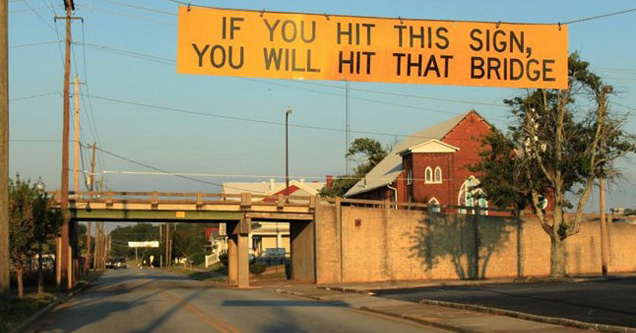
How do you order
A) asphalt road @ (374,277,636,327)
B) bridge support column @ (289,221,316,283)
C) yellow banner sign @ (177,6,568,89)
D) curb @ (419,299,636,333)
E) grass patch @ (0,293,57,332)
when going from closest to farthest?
yellow banner sign @ (177,6,568,89), curb @ (419,299,636,333), grass patch @ (0,293,57,332), asphalt road @ (374,277,636,327), bridge support column @ (289,221,316,283)

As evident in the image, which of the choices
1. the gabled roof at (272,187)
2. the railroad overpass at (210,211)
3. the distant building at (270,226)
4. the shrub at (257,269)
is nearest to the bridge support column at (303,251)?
the railroad overpass at (210,211)

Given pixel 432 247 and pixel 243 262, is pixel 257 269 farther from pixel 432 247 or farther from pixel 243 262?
pixel 432 247

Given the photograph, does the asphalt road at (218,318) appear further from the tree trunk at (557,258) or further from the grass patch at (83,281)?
the grass patch at (83,281)

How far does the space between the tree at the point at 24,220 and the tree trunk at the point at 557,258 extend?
85.9ft

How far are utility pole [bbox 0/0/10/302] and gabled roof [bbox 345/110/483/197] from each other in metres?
51.1

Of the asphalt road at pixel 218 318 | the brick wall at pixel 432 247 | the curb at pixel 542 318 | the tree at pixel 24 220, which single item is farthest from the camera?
the brick wall at pixel 432 247

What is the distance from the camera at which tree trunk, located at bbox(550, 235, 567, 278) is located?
41094 mm

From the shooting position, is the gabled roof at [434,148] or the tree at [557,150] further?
the gabled roof at [434,148]

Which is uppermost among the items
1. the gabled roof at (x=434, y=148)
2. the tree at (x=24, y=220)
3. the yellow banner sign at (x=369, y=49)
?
the gabled roof at (x=434, y=148)

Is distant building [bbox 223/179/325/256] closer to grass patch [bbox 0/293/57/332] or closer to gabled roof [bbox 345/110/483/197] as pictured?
gabled roof [bbox 345/110/483/197]

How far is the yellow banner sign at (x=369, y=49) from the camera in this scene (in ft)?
46.3

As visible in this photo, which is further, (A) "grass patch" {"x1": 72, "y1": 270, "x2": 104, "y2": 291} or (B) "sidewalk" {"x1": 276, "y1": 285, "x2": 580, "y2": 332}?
(A) "grass patch" {"x1": 72, "y1": 270, "x2": 104, "y2": 291}

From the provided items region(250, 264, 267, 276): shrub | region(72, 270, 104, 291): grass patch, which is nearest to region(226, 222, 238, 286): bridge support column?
region(250, 264, 267, 276): shrub

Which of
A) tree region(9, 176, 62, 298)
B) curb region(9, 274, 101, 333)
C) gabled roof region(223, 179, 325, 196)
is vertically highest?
gabled roof region(223, 179, 325, 196)
